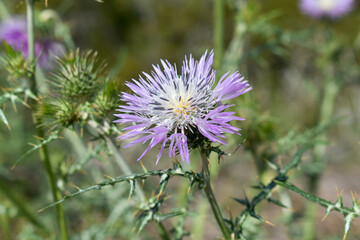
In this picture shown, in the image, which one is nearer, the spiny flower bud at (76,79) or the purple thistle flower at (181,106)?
the purple thistle flower at (181,106)

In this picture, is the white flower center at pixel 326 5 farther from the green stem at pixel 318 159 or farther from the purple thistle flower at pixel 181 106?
the purple thistle flower at pixel 181 106

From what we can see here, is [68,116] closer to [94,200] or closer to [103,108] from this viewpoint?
[103,108]

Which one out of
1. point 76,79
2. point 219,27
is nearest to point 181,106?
point 76,79

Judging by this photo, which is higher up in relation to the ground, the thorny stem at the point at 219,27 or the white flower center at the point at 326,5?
the white flower center at the point at 326,5

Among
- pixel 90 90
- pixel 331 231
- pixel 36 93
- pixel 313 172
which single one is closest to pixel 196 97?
pixel 90 90

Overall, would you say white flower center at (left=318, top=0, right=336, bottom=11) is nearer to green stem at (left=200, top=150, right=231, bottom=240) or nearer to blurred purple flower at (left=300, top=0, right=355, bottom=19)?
blurred purple flower at (left=300, top=0, right=355, bottom=19)

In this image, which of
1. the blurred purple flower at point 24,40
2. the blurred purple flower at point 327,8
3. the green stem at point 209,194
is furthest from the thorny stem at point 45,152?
the blurred purple flower at point 327,8
